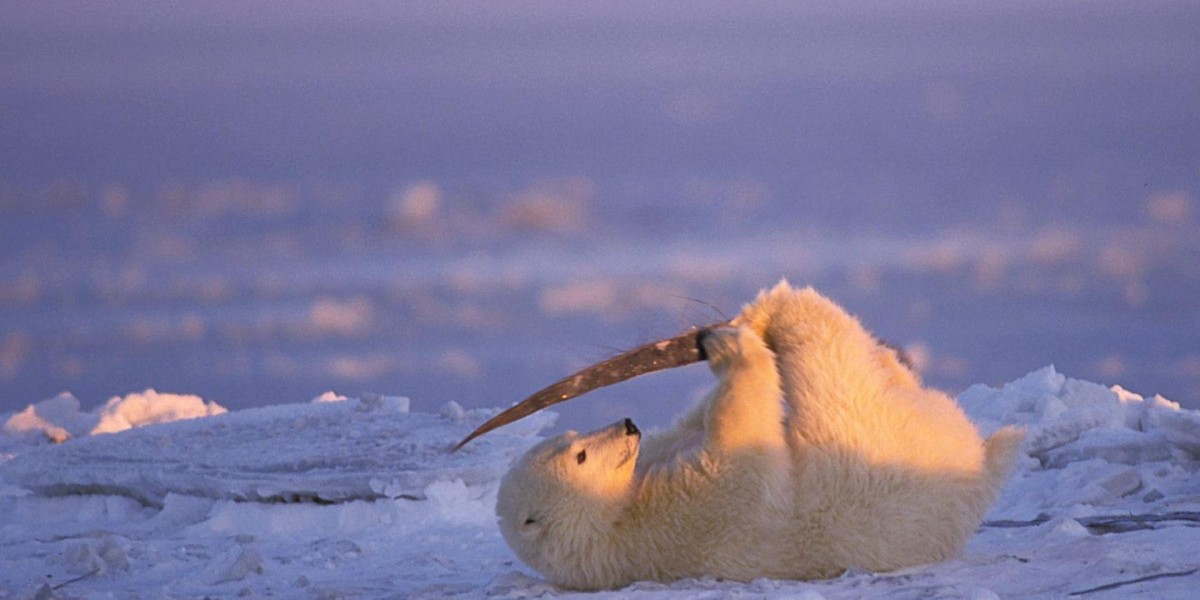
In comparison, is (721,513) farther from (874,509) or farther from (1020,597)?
(1020,597)

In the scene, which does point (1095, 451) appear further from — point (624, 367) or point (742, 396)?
point (624, 367)

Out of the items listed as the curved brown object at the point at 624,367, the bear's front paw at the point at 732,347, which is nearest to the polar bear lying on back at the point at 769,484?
the bear's front paw at the point at 732,347

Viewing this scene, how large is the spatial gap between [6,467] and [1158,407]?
7310 mm

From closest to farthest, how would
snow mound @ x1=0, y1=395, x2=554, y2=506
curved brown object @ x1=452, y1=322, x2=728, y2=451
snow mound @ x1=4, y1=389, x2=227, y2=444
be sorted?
curved brown object @ x1=452, y1=322, x2=728, y2=451
snow mound @ x1=0, y1=395, x2=554, y2=506
snow mound @ x1=4, y1=389, x2=227, y2=444

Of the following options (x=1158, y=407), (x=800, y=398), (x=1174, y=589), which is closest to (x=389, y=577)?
(x=800, y=398)

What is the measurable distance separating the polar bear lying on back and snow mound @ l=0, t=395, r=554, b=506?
10.1ft

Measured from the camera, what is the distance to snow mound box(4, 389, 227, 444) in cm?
1205

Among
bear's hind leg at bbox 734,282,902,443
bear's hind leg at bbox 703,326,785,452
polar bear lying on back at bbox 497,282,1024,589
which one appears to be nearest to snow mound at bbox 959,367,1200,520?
Result: polar bear lying on back at bbox 497,282,1024,589

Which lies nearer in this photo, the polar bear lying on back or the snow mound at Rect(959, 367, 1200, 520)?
the polar bear lying on back

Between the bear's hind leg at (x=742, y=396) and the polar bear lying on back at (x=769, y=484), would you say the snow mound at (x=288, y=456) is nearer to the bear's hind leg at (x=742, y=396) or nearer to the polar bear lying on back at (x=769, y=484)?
the polar bear lying on back at (x=769, y=484)

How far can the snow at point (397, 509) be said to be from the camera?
606 cm

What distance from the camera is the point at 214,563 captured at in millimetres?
7316

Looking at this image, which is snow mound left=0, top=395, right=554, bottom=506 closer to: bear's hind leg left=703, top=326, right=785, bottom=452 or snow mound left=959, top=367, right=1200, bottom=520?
snow mound left=959, top=367, right=1200, bottom=520

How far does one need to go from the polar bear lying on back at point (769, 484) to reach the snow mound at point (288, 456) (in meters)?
3.07
